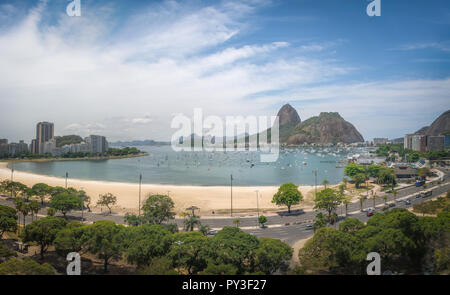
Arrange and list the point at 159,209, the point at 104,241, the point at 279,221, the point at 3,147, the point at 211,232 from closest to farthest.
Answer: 1. the point at 104,241
2. the point at 211,232
3. the point at 159,209
4. the point at 279,221
5. the point at 3,147

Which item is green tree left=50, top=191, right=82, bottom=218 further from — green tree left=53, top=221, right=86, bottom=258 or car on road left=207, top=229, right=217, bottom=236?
car on road left=207, top=229, right=217, bottom=236

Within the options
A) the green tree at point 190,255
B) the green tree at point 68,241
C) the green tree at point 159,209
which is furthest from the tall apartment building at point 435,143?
the green tree at point 68,241

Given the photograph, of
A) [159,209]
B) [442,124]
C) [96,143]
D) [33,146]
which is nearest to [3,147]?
[33,146]

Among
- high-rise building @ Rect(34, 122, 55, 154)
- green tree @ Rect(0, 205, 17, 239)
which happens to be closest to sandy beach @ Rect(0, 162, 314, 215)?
green tree @ Rect(0, 205, 17, 239)

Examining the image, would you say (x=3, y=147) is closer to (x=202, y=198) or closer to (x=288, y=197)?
(x=202, y=198)

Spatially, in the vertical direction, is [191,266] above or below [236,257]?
below

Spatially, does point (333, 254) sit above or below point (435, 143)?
below
